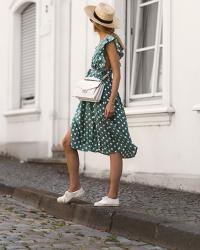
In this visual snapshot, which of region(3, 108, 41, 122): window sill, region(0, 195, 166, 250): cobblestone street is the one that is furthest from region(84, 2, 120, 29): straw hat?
region(3, 108, 41, 122): window sill

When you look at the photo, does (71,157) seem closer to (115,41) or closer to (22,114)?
(115,41)

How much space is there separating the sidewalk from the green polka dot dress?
0.64 meters

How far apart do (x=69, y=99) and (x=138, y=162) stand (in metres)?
3.11

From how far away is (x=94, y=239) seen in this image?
5793 millimetres

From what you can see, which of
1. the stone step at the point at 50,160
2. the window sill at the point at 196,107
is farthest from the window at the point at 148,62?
the stone step at the point at 50,160

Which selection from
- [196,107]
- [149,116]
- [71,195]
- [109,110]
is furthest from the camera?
[149,116]

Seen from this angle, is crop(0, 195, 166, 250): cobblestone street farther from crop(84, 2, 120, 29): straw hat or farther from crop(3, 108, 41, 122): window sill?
crop(3, 108, 41, 122): window sill

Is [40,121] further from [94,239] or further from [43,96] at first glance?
[94,239]

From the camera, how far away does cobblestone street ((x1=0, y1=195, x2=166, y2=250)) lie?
546cm

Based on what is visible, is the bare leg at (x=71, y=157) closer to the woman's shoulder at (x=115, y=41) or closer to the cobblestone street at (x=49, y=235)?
the cobblestone street at (x=49, y=235)

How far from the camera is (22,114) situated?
13.4 metres

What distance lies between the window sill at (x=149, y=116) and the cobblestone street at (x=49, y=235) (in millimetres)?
2191

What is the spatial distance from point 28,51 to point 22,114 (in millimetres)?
1405

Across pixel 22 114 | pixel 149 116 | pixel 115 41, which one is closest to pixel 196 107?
pixel 149 116
